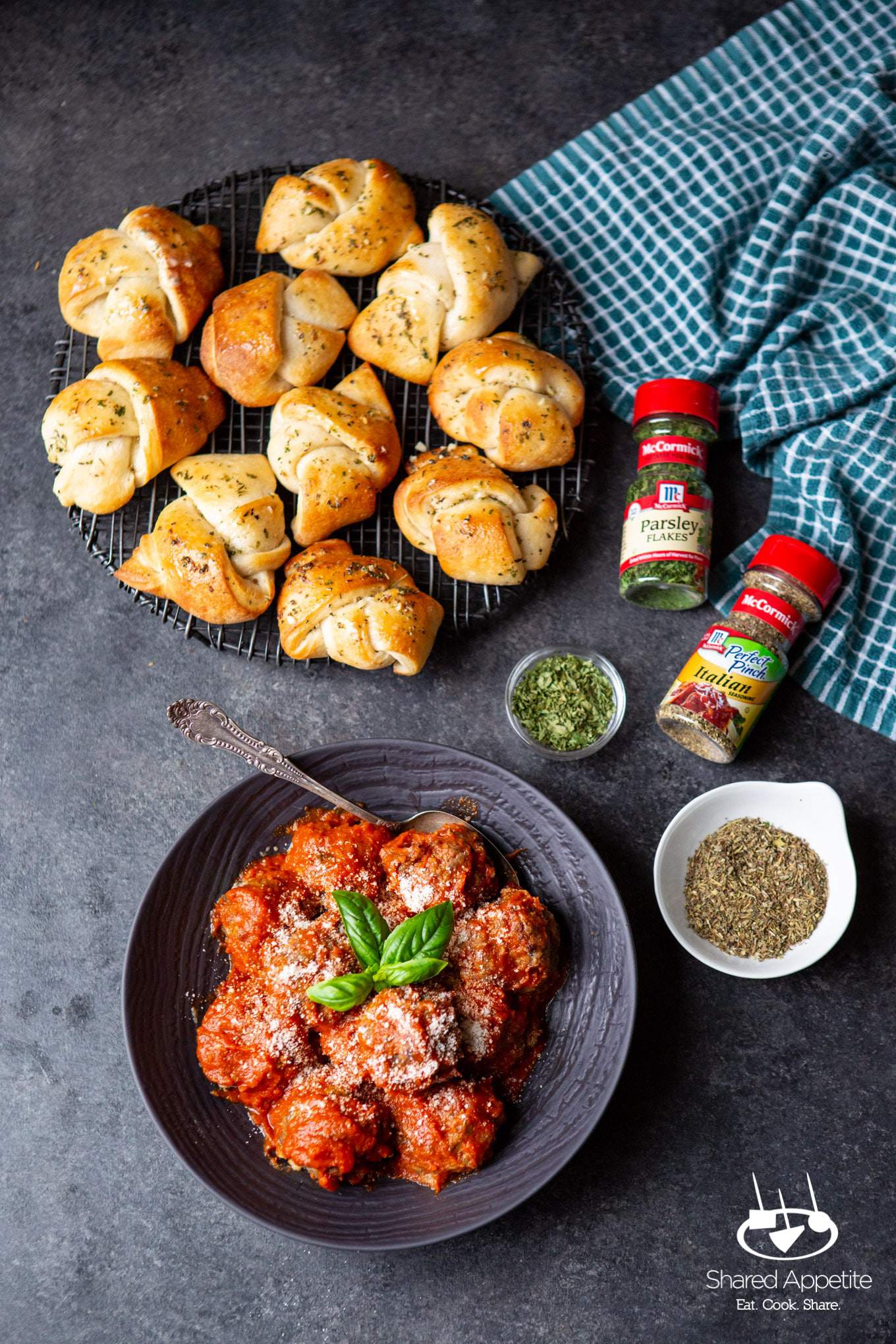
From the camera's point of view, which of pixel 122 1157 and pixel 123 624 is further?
pixel 123 624

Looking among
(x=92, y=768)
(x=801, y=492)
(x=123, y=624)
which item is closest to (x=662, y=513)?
(x=801, y=492)

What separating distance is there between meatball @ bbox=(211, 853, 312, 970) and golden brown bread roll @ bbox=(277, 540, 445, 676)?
27.8 inches

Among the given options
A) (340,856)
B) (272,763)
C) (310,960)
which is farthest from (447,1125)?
(272,763)

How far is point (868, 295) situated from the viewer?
10.9 feet

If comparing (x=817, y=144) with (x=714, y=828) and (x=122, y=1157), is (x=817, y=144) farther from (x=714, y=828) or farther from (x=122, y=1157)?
(x=122, y=1157)

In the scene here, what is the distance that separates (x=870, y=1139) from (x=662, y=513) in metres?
2.05

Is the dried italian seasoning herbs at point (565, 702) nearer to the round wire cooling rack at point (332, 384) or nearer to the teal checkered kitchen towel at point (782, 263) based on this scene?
the round wire cooling rack at point (332, 384)

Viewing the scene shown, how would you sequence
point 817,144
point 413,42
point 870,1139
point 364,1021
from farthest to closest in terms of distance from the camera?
point 413,42 → point 817,144 → point 870,1139 → point 364,1021

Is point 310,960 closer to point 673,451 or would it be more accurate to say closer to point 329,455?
point 329,455

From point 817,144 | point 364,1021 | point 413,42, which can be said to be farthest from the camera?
point 413,42

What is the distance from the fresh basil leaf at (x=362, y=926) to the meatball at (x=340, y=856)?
128mm

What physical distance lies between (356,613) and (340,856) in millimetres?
731

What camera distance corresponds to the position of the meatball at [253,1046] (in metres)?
2.73

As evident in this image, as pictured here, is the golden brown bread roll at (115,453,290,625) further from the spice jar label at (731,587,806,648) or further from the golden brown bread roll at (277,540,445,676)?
the spice jar label at (731,587,806,648)
